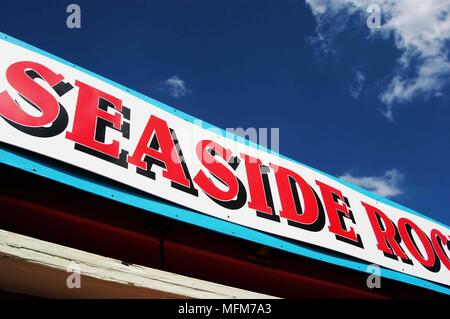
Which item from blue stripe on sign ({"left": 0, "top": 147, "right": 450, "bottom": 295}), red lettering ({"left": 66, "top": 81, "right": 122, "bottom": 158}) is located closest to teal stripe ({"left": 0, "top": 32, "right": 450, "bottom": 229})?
red lettering ({"left": 66, "top": 81, "right": 122, "bottom": 158})

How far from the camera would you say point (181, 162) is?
15.8 ft

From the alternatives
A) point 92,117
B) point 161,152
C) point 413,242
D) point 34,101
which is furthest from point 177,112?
point 413,242

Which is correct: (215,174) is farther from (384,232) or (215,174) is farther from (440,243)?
(440,243)

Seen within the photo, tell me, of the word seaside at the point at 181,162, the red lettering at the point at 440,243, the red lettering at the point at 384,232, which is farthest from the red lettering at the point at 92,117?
the red lettering at the point at 440,243

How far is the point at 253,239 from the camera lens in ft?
15.7

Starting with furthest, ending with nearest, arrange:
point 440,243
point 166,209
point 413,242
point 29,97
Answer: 1. point 440,243
2. point 413,242
3. point 166,209
4. point 29,97

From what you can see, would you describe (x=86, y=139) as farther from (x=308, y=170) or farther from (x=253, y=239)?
(x=308, y=170)

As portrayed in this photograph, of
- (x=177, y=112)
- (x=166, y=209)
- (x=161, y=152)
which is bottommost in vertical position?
(x=166, y=209)

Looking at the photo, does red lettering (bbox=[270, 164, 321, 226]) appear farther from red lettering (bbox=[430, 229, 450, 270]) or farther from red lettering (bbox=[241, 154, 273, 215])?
red lettering (bbox=[430, 229, 450, 270])

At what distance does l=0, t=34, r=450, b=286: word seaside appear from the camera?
402cm

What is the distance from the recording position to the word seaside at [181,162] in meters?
4.02

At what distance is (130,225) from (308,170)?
9.63ft

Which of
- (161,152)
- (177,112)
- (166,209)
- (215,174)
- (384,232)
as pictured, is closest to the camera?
(166,209)
